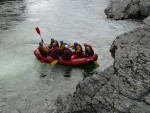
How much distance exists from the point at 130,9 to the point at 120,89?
20.3m

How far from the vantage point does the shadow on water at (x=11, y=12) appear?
27.0 meters

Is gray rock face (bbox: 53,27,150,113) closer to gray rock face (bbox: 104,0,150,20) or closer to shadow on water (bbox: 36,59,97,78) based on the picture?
shadow on water (bbox: 36,59,97,78)

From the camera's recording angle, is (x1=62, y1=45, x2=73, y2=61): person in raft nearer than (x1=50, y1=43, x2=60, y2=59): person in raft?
Yes

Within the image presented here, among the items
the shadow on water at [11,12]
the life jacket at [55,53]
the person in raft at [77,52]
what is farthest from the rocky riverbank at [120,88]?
the shadow on water at [11,12]

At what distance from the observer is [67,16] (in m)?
30.1

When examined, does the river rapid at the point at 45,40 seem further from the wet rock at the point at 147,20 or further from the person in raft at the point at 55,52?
the wet rock at the point at 147,20

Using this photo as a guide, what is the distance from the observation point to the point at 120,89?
10461 mm

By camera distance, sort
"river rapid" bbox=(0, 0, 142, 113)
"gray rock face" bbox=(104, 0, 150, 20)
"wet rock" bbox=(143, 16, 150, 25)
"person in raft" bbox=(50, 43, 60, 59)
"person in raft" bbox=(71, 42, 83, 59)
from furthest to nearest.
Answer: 1. "gray rock face" bbox=(104, 0, 150, 20)
2. "wet rock" bbox=(143, 16, 150, 25)
3. "person in raft" bbox=(71, 42, 83, 59)
4. "person in raft" bbox=(50, 43, 60, 59)
5. "river rapid" bbox=(0, 0, 142, 113)

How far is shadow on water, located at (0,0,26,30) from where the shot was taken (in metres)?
27.0

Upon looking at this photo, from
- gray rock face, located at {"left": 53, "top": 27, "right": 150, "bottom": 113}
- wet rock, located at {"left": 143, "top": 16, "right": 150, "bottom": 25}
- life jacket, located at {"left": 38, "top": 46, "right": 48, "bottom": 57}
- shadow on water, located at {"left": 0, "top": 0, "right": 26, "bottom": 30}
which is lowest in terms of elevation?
wet rock, located at {"left": 143, "top": 16, "right": 150, "bottom": 25}

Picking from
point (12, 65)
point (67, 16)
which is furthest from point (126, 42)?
point (67, 16)

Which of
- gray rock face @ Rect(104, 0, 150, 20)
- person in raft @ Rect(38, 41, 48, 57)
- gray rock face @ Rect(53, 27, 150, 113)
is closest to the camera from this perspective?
gray rock face @ Rect(53, 27, 150, 113)

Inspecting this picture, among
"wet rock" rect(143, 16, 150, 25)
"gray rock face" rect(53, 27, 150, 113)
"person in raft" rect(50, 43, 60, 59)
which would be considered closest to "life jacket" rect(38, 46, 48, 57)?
"person in raft" rect(50, 43, 60, 59)

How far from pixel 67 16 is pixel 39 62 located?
1282 cm
